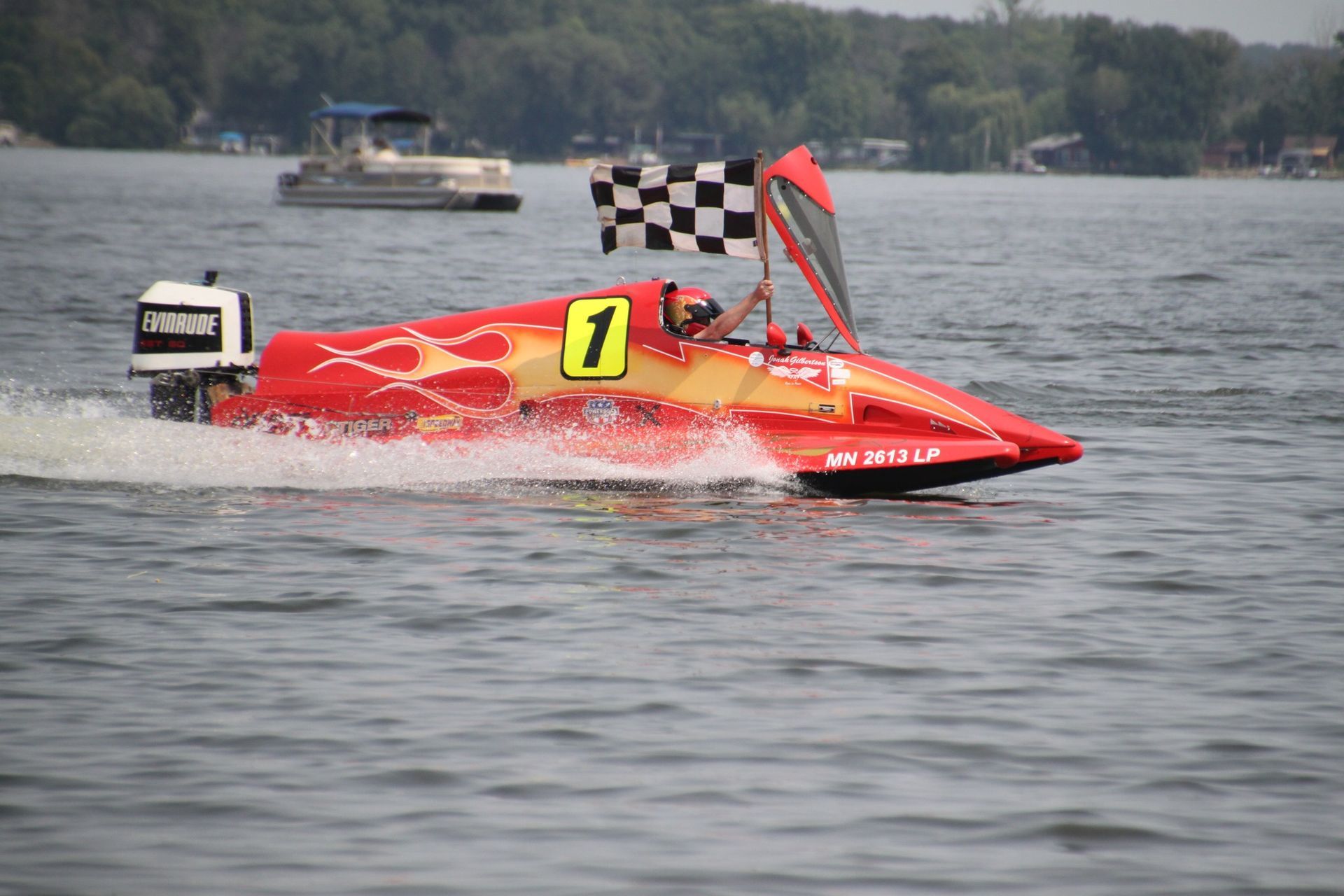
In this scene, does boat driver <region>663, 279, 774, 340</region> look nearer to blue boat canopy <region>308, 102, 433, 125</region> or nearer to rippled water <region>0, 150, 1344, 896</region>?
rippled water <region>0, 150, 1344, 896</region>

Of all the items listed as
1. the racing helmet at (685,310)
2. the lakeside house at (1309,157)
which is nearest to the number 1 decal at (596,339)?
the racing helmet at (685,310)

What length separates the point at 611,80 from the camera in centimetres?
15712

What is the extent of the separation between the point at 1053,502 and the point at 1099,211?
176ft

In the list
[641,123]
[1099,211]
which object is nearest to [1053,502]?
[1099,211]

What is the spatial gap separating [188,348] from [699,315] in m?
3.55

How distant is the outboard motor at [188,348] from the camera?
10820 millimetres

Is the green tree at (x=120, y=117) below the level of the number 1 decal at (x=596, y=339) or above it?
above

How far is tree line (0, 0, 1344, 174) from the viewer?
122 m

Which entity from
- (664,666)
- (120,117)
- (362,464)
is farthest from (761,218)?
(120,117)

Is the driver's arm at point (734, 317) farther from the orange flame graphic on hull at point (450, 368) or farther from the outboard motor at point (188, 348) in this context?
the outboard motor at point (188, 348)

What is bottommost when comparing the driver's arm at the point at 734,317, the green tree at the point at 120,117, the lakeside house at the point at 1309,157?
the driver's arm at the point at 734,317

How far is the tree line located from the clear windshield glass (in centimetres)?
11751

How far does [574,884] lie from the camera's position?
15.6ft

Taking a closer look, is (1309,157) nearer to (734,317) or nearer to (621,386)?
(734,317)
